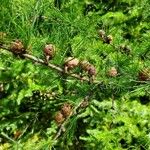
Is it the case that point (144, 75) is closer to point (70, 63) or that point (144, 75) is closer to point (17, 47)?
point (70, 63)

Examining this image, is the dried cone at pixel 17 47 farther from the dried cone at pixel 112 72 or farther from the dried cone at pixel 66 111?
the dried cone at pixel 66 111

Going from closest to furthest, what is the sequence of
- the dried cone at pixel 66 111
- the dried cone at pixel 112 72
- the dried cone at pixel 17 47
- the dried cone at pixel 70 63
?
the dried cone at pixel 17 47, the dried cone at pixel 70 63, the dried cone at pixel 112 72, the dried cone at pixel 66 111

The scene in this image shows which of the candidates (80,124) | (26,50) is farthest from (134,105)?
(26,50)

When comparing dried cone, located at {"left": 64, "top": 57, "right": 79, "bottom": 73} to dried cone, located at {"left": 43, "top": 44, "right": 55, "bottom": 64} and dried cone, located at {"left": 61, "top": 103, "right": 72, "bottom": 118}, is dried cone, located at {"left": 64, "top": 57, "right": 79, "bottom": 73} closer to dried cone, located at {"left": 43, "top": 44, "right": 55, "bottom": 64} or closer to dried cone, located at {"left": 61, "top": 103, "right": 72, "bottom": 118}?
dried cone, located at {"left": 43, "top": 44, "right": 55, "bottom": 64}

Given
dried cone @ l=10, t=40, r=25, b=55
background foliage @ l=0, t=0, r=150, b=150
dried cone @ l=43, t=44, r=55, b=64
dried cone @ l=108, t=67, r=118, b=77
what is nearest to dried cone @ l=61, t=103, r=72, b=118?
background foliage @ l=0, t=0, r=150, b=150

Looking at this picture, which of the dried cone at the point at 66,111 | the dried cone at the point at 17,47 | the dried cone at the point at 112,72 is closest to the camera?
the dried cone at the point at 17,47

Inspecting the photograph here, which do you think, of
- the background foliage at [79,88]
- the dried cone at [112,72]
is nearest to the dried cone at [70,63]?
the background foliage at [79,88]

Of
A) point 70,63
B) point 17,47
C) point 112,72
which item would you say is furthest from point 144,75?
point 17,47
